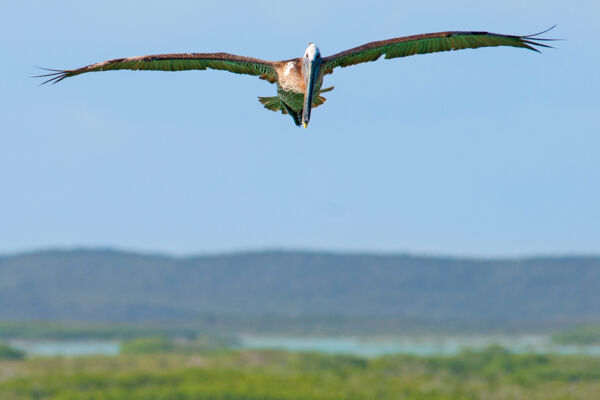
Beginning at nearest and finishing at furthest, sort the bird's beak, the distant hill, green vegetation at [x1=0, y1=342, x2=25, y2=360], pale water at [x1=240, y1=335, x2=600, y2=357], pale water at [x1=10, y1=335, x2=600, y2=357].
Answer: the bird's beak → green vegetation at [x1=0, y1=342, x2=25, y2=360] → pale water at [x1=240, y1=335, x2=600, y2=357] → pale water at [x1=10, y1=335, x2=600, y2=357] → the distant hill

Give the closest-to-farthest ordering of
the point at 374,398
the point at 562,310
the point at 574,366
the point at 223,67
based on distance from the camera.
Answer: the point at 223,67, the point at 374,398, the point at 574,366, the point at 562,310

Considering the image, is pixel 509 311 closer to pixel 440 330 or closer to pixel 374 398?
pixel 440 330

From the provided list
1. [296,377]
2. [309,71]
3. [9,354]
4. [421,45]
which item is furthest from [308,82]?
[9,354]

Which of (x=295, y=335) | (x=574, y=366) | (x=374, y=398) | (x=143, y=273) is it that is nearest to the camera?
(x=374, y=398)

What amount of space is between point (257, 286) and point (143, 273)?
14674 mm

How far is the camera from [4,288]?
401 ft

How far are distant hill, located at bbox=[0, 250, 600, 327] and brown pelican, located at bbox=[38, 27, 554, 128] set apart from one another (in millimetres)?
98937

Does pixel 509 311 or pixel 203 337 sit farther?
pixel 509 311

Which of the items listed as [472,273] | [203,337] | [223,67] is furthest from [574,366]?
[472,273]

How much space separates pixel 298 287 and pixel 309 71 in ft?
392

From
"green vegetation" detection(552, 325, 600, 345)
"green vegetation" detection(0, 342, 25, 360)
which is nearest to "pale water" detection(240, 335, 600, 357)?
"green vegetation" detection(552, 325, 600, 345)

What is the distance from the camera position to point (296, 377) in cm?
4950

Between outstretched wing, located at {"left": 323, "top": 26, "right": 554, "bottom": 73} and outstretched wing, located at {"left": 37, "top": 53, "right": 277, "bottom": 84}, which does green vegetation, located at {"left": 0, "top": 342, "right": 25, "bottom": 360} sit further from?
outstretched wing, located at {"left": 323, "top": 26, "right": 554, "bottom": 73}

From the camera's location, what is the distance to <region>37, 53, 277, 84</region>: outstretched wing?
11.7 meters
